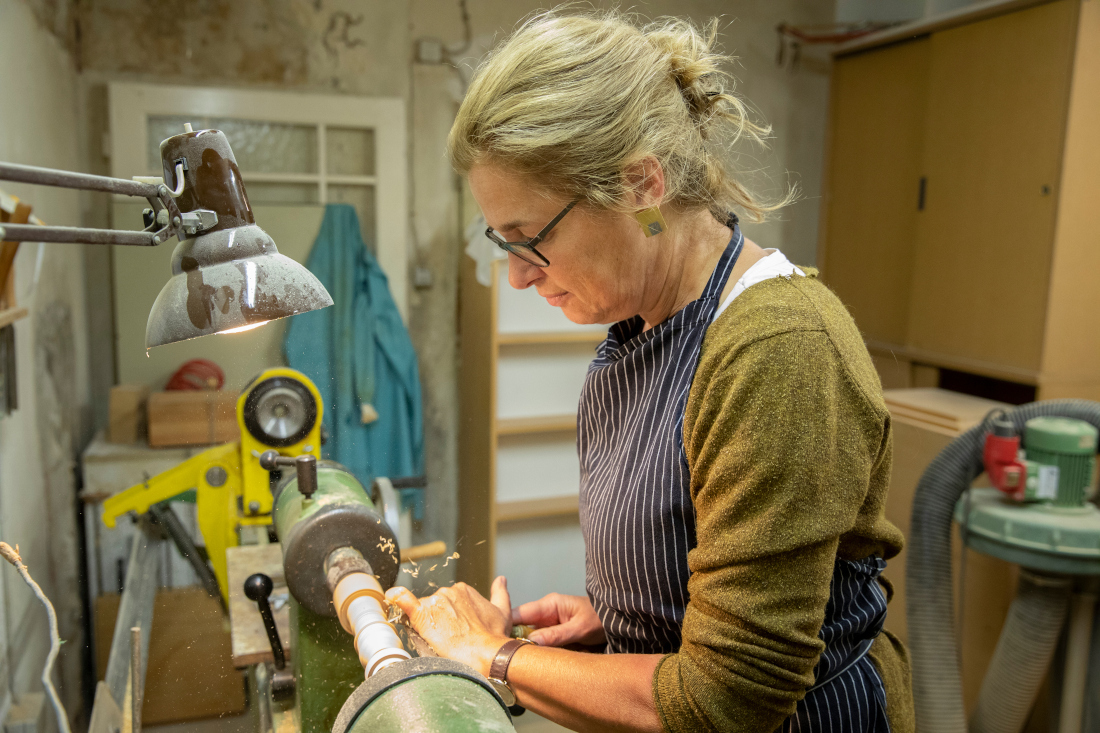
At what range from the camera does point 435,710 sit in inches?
23.5

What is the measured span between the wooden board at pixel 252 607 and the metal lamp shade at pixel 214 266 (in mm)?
591

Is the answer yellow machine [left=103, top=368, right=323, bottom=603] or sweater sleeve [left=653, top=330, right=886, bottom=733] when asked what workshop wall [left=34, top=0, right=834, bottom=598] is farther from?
sweater sleeve [left=653, top=330, right=886, bottom=733]

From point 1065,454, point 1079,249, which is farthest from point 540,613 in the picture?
point 1079,249

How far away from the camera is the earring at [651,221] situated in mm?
901

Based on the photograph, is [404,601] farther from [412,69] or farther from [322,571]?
[412,69]

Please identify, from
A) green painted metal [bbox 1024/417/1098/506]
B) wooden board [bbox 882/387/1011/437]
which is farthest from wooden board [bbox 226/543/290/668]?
green painted metal [bbox 1024/417/1098/506]

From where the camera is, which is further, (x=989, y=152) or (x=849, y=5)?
(x=849, y=5)

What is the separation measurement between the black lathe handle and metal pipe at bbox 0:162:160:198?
2.29 ft

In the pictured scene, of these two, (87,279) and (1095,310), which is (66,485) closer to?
(87,279)

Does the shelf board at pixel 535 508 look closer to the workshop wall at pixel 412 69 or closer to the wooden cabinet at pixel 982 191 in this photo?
the workshop wall at pixel 412 69

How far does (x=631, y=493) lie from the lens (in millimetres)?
918

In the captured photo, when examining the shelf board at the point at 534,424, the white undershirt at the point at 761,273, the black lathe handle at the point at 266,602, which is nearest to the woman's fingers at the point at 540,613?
the black lathe handle at the point at 266,602

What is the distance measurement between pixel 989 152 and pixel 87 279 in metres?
3.10

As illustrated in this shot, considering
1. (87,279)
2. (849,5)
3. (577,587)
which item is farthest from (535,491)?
(849,5)
